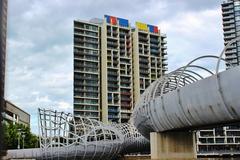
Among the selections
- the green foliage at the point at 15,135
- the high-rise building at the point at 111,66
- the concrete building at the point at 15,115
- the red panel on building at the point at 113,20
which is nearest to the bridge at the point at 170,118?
the green foliage at the point at 15,135

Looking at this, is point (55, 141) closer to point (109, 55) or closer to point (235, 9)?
point (109, 55)

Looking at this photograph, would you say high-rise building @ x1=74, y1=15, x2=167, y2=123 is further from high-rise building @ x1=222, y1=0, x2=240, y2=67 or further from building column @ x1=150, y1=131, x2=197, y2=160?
building column @ x1=150, y1=131, x2=197, y2=160

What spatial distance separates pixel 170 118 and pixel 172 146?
6010mm

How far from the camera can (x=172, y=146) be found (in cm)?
4053

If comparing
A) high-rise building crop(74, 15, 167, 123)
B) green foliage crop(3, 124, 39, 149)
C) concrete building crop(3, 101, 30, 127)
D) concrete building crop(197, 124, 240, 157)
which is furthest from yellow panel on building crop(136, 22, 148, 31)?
green foliage crop(3, 124, 39, 149)

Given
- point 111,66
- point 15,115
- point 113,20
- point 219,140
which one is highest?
point 113,20

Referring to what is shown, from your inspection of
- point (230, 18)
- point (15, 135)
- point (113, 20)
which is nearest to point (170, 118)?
point (15, 135)

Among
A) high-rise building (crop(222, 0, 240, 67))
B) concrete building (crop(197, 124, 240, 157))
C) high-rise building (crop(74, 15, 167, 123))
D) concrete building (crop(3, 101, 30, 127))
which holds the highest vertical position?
high-rise building (crop(222, 0, 240, 67))

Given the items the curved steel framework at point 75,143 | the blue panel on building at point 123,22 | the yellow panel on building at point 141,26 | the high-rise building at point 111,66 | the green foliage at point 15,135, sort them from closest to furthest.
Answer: the curved steel framework at point 75,143, the green foliage at point 15,135, the high-rise building at point 111,66, the blue panel on building at point 123,22, the yellow panel on building at point 141,26

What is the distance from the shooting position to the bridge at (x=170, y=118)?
26.2 metres

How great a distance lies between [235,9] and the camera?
167375 mm

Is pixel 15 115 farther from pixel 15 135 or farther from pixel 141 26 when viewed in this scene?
pixel 141 26

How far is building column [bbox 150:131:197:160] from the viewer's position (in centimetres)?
4012

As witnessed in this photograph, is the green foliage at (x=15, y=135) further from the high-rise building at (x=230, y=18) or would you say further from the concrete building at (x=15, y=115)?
the high-rise building at (x=230, y=18)
